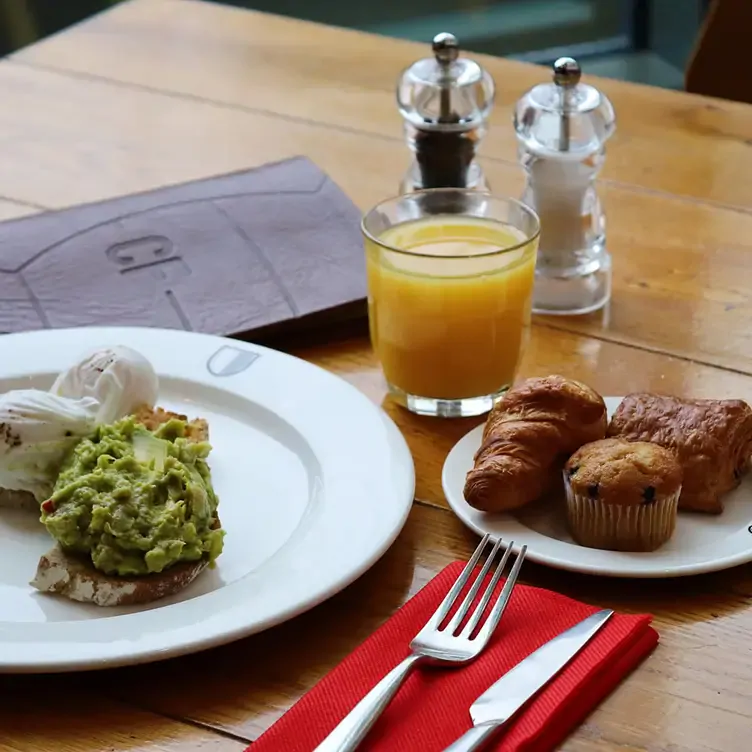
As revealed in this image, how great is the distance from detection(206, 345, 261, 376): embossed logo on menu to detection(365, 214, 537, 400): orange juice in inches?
5.0

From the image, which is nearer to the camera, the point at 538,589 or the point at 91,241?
the point at 538,589

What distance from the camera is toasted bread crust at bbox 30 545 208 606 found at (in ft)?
2.87

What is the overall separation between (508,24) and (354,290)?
2744mm

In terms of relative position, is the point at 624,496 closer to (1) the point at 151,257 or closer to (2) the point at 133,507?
(2) the point at 133,507

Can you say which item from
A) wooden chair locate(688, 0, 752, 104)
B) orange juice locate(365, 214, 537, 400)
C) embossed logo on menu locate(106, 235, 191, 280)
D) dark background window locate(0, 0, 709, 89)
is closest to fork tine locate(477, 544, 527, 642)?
orange juice locate(365, 214, 537, 400)

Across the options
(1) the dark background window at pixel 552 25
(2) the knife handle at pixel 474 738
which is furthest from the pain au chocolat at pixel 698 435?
(1) the dark background window at pixel 552 25

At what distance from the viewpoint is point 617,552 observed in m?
0.91

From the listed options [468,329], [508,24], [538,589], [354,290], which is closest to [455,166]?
[354,290]

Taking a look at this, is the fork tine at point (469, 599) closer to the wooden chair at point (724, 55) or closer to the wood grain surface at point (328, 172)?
the wood grain surface at point (328, 172)

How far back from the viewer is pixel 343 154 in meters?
1.71

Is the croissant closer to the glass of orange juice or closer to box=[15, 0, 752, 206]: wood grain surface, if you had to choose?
the glass of orange juice

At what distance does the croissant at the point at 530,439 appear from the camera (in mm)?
947

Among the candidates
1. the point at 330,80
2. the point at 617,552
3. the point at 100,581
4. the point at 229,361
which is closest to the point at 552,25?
the point at 330,80

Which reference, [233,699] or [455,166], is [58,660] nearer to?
[233,699]
